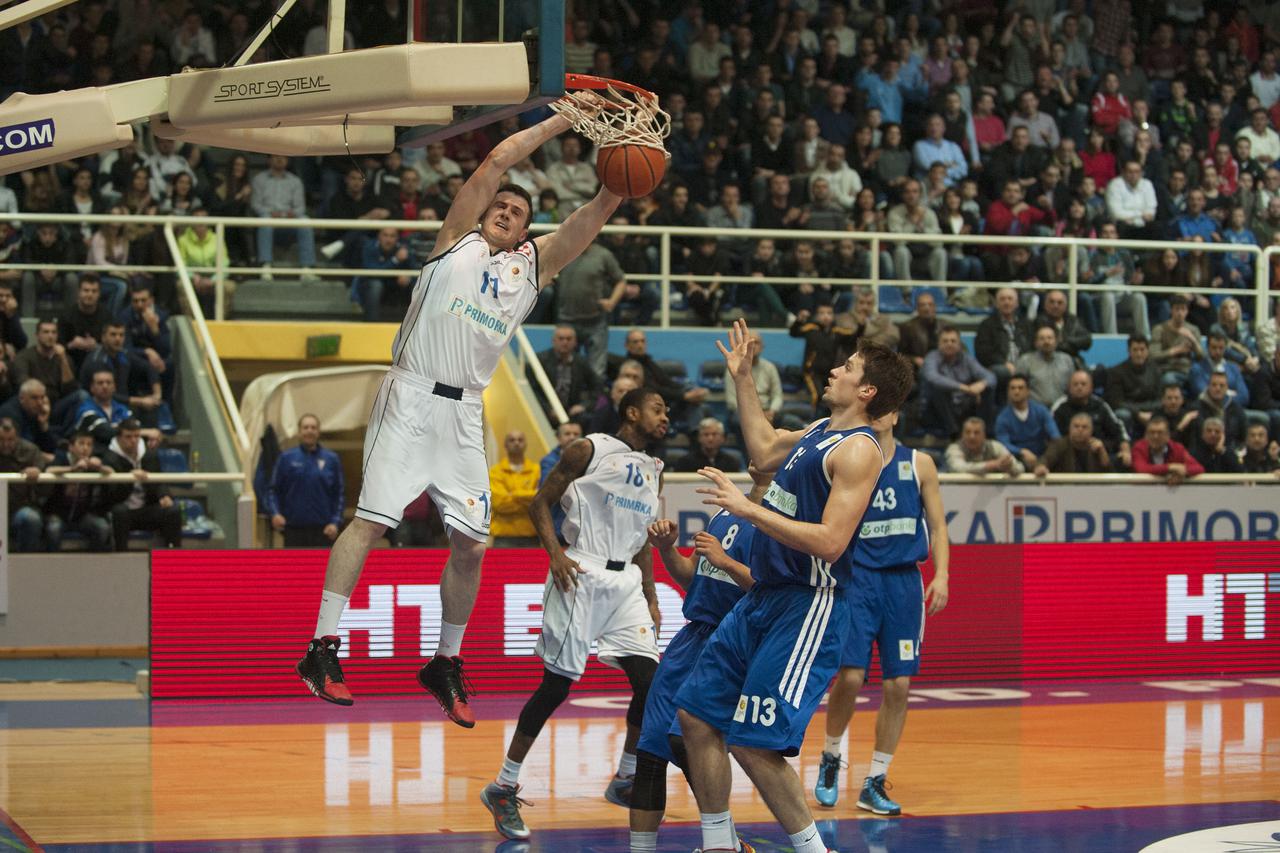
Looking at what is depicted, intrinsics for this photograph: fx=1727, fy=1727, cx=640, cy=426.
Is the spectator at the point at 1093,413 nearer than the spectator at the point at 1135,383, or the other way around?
the spectator at the point at 1093,413

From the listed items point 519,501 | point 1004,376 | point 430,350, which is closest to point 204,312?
point 519,501

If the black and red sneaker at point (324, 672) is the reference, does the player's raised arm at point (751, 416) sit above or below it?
above

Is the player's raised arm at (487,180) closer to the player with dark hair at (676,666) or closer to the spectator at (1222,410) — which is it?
the player with dark hair at (676,666)

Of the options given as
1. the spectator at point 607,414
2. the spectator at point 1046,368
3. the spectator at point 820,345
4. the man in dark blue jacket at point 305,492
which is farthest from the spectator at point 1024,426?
the man in dark blue jacket at point 305,492

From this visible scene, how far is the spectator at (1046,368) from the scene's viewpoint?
15719 millimetres

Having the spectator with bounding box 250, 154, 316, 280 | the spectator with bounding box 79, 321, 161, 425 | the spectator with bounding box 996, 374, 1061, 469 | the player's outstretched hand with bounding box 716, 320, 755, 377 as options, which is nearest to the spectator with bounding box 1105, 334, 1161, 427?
the spectator with bounding box 996, 374, 1061, 469

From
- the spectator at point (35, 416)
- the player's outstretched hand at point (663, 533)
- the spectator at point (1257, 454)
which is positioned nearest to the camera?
the player's outstretched hand at point (663, 533)

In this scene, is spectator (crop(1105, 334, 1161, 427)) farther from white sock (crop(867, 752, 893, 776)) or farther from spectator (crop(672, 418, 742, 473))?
white sock (crop(867, 752, 893, 776))

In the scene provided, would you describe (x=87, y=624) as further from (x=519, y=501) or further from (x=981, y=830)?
(x=981, y=830)

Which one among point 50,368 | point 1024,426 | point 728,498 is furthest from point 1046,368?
point 728,498

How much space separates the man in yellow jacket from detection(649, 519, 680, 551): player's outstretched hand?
5641 millimetres

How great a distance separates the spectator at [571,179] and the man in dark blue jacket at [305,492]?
165 inches

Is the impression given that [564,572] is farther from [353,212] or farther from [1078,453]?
[353,212]

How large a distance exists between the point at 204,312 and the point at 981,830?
9.89m
